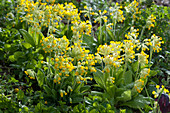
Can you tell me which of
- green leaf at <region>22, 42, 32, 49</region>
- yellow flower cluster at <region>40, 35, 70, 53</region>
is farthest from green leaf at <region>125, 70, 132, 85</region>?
green leaf at <region>22, 42, 32, 49</region>

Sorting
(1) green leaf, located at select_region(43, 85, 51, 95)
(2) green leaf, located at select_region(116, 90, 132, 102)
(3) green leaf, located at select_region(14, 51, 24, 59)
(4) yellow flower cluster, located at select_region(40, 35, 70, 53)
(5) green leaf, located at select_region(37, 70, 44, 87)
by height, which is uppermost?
(4) yellow flower cluster, located at select_region(40, 35, 70, 53)

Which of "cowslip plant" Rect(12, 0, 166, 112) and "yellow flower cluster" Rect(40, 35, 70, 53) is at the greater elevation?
"yellow flower cluster" Rect(40, 35, 70, 53)

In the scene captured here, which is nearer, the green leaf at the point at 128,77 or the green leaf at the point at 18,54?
the green leaf at the point at 128,77

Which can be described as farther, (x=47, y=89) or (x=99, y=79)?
(x=99, y=79)

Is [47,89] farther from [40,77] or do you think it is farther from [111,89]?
[111,89]

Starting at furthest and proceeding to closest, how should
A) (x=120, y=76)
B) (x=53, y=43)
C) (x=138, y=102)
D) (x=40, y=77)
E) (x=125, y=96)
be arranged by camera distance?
(x=120, y=76) < (x=40, y=77) < (x=138, y=102) < (x=125, y=96) < (x=53, y=43)

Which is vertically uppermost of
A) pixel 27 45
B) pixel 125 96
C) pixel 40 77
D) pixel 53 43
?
pixel 53 43

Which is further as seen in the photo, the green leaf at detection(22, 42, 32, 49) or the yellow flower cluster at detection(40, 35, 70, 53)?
the green leaf at detection(22, 42, 32, 49)

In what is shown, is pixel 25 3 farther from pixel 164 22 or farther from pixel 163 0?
pixel 163 0

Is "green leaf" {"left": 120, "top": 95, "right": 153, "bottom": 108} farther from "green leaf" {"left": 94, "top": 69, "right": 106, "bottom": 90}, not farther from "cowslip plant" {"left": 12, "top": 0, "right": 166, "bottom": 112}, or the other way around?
"green leaf" {"left": 94, "top": 69, "right": 106, "bottom": 90}

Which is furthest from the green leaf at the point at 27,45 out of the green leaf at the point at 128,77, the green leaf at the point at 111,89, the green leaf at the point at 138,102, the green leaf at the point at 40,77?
the green leaf at the point at 138,102

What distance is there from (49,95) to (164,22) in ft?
9.39

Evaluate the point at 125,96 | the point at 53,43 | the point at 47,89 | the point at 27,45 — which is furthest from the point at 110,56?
the point at 27,45

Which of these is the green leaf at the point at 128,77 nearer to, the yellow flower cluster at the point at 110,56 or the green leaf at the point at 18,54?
the yellow flower cluster at the point at 110,56
